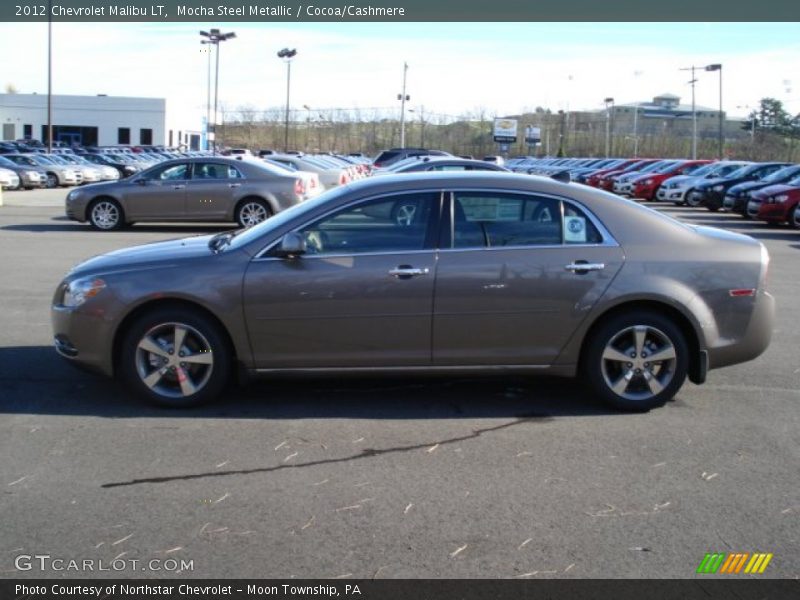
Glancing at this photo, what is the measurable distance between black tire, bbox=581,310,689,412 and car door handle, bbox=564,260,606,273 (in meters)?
0.37

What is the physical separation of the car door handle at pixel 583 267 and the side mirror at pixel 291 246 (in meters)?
1.78

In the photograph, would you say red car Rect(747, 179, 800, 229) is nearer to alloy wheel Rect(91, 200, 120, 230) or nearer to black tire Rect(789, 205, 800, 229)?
black tire Rect(789, 205, 800, 229)

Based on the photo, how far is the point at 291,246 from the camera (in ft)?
19.9

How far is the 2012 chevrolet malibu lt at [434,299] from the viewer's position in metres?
6.09

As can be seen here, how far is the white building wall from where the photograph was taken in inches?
3563

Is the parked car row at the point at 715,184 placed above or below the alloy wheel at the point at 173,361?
above

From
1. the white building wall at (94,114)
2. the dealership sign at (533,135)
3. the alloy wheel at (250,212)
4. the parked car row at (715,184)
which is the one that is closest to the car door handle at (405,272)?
the alloy wheel at (250,212)

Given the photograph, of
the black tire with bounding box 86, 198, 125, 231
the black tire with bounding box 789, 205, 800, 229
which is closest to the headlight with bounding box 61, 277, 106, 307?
the black tire with bounding box 86, 198, 125, 231

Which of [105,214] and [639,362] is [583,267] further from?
[105,214]

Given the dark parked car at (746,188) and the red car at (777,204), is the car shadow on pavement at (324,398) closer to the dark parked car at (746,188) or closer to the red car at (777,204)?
the red car at (777,204)

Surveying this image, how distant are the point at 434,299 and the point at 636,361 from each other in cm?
145

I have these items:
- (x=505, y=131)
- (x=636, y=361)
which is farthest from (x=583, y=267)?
(x=505, y=131)

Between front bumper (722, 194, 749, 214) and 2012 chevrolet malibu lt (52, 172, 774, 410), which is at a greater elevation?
front bumper (722, 194, 749, 214)
